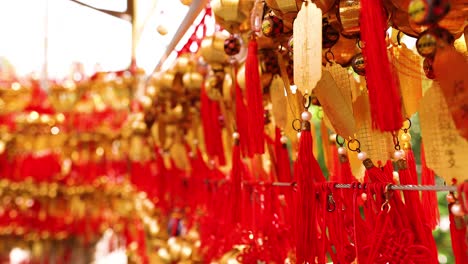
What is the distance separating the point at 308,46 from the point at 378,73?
88mm

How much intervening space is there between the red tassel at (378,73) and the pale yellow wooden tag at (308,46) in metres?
0.05

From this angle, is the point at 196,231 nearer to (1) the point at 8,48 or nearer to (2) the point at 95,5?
(2) the point at 95,5

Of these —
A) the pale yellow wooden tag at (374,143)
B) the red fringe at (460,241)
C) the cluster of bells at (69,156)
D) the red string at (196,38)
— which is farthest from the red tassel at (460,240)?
the cluster of bells at (69,156)

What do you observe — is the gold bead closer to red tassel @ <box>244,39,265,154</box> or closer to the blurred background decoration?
the blurred background decoration

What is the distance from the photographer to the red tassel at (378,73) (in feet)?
1.24

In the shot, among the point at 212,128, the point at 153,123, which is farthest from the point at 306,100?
the point at 153,123

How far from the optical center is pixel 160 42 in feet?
4.58

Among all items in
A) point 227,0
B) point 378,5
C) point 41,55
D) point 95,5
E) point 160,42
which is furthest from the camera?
point 41,55

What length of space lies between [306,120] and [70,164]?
88.1 inches

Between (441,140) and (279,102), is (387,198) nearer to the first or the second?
(441,140)

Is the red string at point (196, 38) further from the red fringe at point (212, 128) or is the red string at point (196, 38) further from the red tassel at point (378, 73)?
the red tassel at point (378, 73)

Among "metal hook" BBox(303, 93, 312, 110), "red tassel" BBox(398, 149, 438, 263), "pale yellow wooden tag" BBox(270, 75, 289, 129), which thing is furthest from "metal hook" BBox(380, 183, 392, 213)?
"pale yellow wooden tag" BBox(270, 75, 289, 129)

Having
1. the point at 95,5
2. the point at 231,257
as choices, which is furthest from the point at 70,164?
the point at 231,257

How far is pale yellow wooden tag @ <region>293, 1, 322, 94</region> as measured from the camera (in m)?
0.45
